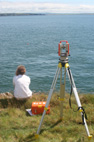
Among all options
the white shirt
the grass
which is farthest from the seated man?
the grass

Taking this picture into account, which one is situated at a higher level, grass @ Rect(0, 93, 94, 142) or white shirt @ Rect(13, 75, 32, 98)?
white shirt @ Rect(13, 75, 32, 98)

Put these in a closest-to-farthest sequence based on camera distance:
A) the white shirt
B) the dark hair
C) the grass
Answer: the grass
the white shirt
the dark hair

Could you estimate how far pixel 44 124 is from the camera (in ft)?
16.5

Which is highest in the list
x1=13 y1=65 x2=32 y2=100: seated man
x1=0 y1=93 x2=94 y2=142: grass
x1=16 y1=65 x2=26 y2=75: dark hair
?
x1=16 y1=65 x2=26 y2=75: dark hair

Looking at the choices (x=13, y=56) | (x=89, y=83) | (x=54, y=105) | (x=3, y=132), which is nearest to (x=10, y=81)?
(x=89, y=83)

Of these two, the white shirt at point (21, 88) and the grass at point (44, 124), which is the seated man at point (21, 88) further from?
the grass at point (44, 124)

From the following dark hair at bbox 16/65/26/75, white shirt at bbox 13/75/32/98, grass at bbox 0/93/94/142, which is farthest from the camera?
dark hair at bbox 16/65/26/75

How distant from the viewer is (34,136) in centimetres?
444

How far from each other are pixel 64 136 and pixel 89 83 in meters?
12.7

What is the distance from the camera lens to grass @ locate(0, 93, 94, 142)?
439 cm

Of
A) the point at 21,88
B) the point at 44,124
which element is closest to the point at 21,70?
the point at 21,88

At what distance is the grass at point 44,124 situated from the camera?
14.4ft

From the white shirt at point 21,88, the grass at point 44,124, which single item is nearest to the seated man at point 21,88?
the white shirt at point 21,88

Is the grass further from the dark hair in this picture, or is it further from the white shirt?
the dark hair
